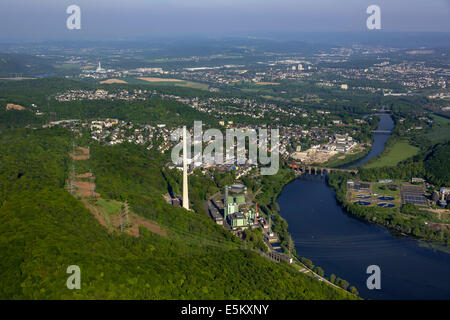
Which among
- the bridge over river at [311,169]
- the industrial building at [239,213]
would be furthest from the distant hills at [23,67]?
the industrial building at [239,213]

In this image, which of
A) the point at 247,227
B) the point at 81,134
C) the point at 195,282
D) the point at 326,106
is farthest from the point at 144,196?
the point at 326,106

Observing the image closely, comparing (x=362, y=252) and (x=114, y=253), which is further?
(x=362, y=252)

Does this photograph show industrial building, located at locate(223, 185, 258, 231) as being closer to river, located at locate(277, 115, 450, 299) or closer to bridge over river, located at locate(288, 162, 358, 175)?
river, located at locate(277, 115, 450, 299)

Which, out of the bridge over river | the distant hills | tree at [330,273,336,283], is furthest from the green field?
the distant hills

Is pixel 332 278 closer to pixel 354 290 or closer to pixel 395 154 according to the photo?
pixel 354 290

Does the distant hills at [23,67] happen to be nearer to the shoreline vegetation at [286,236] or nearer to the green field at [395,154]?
the shoreline vegetation at [286,236]

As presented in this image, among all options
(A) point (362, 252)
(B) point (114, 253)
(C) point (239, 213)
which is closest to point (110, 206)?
(B) point (114, 253)
